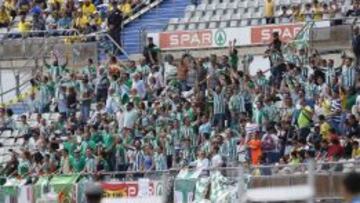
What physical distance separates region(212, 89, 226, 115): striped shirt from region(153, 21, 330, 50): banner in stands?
3947mm

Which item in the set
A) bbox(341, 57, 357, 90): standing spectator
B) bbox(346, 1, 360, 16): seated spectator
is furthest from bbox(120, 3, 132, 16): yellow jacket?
bbox(341, 57, 357, 90): standing spectator

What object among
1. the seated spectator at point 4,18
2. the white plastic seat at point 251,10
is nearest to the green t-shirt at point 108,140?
the white plastic seat at point 251,10

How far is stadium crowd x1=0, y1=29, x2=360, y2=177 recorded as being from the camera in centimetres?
3020

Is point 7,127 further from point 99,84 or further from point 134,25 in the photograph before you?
point 134,25

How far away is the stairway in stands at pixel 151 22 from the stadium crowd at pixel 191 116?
8.85 feet

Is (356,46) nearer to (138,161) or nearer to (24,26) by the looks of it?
(138,161)

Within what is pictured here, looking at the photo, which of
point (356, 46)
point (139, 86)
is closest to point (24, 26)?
point (139, 86)

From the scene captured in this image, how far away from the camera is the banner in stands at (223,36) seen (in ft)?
120

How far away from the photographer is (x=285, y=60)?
111 feet

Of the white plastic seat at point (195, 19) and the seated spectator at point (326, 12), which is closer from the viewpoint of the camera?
the seated spectator at point (326, 12)

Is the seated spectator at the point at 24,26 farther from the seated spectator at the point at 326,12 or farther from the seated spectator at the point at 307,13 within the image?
the seated spectator at the point at 326,12

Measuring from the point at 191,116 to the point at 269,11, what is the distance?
5.98 metres

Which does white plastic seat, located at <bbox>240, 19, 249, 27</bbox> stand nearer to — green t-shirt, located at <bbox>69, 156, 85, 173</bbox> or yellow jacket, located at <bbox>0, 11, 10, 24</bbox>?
green t-shirt, located at <bbox>69, 156, 85, 173</bbox>

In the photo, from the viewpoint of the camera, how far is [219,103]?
A: 3266 centimetres
